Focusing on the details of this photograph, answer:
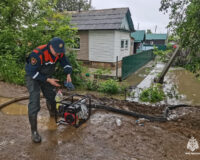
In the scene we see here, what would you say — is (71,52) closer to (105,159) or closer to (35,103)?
(35,103)

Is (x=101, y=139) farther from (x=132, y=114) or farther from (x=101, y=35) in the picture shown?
(x=101, y=35)

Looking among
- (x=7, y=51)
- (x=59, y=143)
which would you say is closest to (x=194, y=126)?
(x=59, y=143)

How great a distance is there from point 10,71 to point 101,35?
7.84 meters

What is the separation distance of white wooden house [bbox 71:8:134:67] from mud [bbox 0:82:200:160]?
9.00 m

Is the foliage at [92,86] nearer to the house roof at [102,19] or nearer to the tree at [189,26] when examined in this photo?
the tree at [189,26]

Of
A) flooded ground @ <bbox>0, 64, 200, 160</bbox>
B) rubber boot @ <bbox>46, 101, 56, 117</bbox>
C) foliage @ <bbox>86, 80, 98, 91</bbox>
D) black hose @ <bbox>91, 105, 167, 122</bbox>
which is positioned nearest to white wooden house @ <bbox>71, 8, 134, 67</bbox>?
foliage @ <bbox>86, 80, 98, 91</bbox>

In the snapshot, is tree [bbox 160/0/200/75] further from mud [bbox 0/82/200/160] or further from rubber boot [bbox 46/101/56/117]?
rubber boot [bbox 46/101/56/117]

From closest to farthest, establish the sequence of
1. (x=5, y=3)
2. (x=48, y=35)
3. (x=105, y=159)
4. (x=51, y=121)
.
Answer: (x=105, y=159) < (x=51, y=121) < (x=48, y=35) < (x=5, y=3)

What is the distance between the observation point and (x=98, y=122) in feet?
12.1

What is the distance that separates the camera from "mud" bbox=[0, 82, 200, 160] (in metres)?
2.56

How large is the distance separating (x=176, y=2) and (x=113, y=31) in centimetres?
793

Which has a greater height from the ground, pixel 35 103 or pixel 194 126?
pixel 35 103

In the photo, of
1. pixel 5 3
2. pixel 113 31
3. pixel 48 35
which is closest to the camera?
pixel 48 35

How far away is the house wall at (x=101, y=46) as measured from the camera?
40.7 ft
